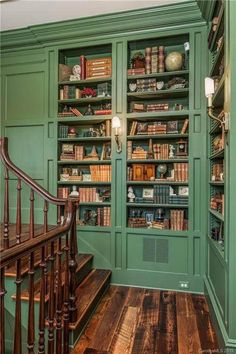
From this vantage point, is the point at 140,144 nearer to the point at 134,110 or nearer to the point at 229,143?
the point at 134,110

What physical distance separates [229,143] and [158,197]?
1.52 m

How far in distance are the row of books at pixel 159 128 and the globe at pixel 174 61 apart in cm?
65

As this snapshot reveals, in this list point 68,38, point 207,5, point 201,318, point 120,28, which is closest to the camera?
point 201,318

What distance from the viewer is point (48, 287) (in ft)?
7.27

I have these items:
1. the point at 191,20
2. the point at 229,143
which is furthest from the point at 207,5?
the point at 229,143

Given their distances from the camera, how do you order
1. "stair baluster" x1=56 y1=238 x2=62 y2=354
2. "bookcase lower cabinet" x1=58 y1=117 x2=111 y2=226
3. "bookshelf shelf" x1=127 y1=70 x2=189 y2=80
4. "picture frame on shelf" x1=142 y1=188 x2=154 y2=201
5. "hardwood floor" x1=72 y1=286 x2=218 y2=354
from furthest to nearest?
"bookcase lower cabinet" x1=58 y1=117 x2=111 y2=226, "picture frame on shelf" x1=142 y1=188 x2=154 y2=201, "bookshelf shelf" x1=127 y1=70 x2=189 y2=80, "hardwood floor" x1=72 y1=286 x2=218 y2=354, "stair baluster" x1=56 y1=238 x2=62 y2=354

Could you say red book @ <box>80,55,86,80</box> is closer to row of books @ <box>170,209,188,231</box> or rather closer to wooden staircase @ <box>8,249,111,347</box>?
row of books @ <box>170,209,188,231</box>

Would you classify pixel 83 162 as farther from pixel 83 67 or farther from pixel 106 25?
pixel 106 25

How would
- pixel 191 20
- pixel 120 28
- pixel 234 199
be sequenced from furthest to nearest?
pixel 120 28 < pixel 191 20 < pixel 234 199

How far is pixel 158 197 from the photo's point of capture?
3.28 metres

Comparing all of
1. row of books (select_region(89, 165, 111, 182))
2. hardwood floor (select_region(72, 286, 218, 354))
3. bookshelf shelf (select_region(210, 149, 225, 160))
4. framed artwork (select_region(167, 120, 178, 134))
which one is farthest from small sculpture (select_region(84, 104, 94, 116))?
hardwood floor (select_region(72, 286, 218, 354))

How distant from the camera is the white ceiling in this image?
3030 mm

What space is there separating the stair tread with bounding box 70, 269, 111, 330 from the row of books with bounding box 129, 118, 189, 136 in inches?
71.5

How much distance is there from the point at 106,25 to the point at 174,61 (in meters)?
0.99
